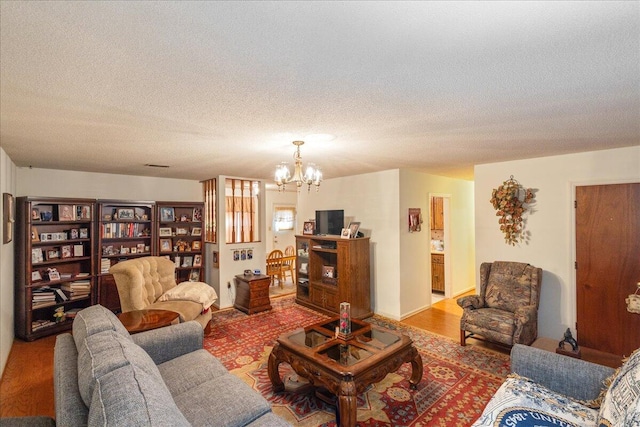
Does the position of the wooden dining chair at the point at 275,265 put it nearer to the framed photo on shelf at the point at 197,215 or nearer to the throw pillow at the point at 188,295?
the framed photo on shelf at the point at 197,215

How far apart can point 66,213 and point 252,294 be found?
292 cm

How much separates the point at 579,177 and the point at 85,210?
6650 mm

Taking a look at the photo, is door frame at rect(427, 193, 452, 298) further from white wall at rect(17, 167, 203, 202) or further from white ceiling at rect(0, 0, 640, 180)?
white wall at rect(17, 167, 203, 202)

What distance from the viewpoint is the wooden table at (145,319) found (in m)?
2.90

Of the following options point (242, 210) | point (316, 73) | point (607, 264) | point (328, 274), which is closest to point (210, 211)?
point (242, 210)

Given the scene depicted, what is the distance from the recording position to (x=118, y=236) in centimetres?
495

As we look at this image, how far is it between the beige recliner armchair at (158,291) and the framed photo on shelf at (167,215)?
1258mm

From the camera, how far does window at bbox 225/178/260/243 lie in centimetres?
558

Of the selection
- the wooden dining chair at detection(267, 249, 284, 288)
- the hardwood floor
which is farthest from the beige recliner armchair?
the wooden dining chair at detection(267, 249, 284, 288)

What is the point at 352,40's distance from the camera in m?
1.28

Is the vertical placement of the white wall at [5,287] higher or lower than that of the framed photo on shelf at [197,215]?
lower

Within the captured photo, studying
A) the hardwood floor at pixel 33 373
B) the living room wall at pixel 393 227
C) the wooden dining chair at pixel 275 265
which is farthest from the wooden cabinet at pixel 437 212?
the wooden dining chair at pixel 275 265

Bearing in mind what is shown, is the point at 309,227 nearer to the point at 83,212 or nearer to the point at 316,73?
the point at 83,212

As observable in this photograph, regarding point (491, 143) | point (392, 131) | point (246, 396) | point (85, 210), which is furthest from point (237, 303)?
point (491, 143)
